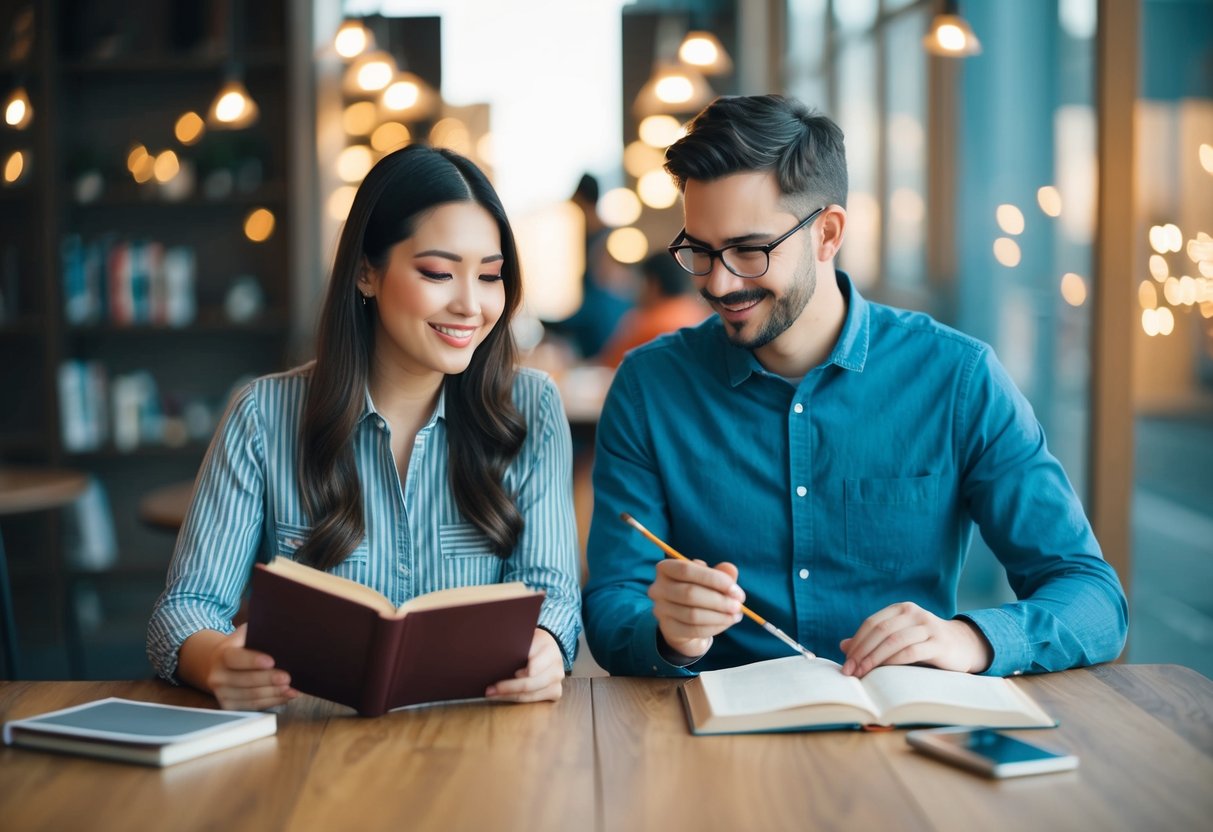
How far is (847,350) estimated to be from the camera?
198 cm

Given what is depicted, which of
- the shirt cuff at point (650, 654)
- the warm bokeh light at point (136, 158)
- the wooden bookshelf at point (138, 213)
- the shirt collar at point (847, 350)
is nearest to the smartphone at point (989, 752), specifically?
the shirt cuff at point (650, 654)

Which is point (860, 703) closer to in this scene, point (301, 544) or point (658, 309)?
point (301, 544)

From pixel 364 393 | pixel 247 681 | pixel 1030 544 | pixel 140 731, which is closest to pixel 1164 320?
pixel 1030 544

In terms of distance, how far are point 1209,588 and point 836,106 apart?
3663 mm

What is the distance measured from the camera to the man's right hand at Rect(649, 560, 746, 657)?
1.55 meters

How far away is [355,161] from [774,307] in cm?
611

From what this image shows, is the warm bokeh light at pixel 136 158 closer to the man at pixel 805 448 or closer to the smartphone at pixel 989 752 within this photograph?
the man at pixel 805 448

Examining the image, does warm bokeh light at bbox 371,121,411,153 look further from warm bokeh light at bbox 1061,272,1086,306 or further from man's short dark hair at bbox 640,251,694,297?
warm bokeh light at bbox 1061,272,1086,306

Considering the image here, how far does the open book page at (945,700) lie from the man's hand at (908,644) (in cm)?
3

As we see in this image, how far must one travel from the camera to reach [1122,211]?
119 inches

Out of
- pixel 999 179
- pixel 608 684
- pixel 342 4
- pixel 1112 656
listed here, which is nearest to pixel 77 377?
pixel 342 4

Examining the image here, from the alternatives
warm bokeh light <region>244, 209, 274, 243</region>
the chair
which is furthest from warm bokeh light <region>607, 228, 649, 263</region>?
the chair

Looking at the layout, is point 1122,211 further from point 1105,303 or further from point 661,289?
point 661,289

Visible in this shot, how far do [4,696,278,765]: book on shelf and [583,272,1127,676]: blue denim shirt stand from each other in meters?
0.61
